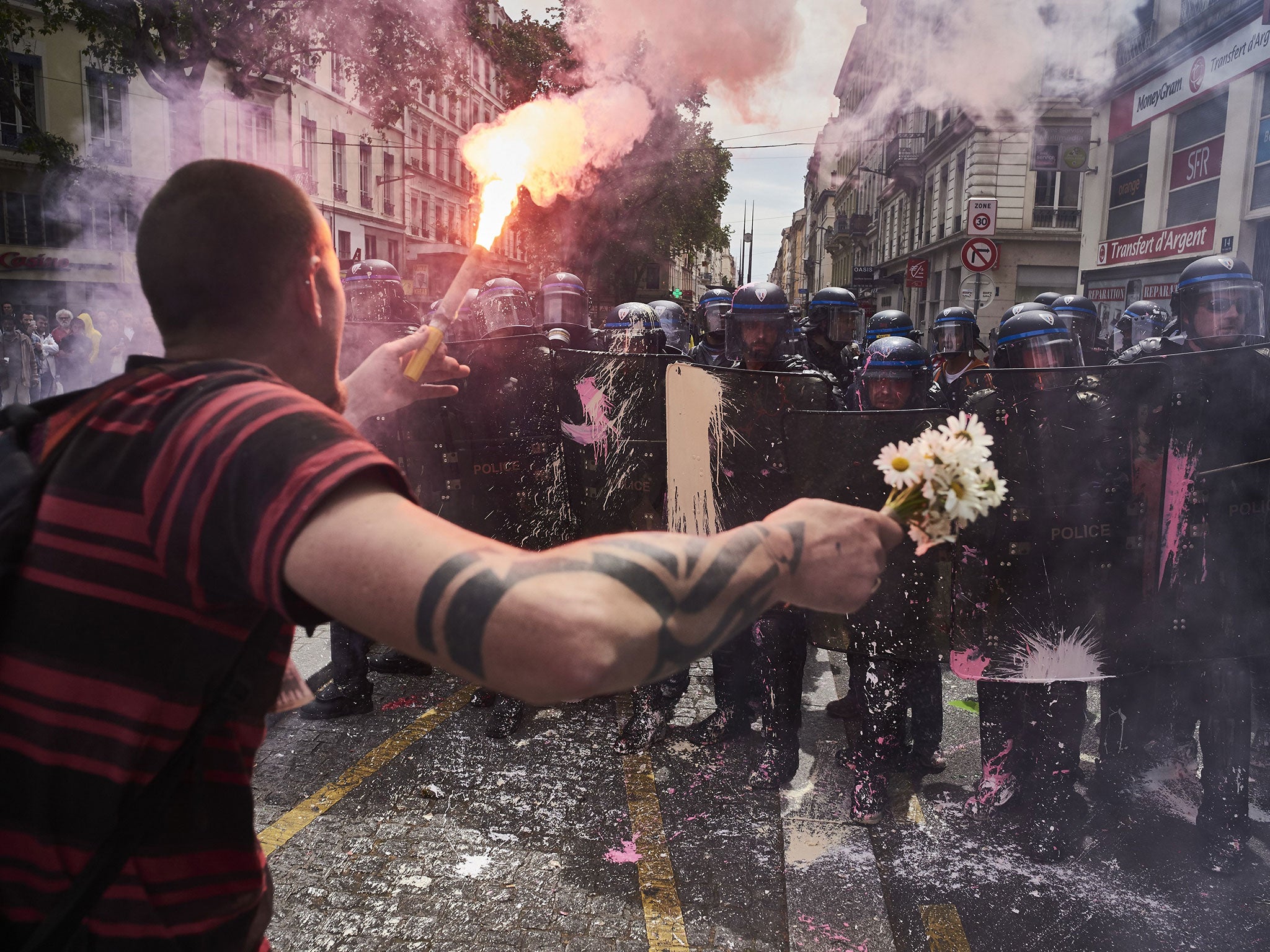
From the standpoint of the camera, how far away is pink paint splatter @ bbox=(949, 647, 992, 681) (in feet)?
12.7

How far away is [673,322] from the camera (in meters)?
9.97

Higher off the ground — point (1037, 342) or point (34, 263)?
point (34, 263)

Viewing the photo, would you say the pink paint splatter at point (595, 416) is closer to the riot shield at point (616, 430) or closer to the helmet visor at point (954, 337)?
the riot shield at point (616, 430)

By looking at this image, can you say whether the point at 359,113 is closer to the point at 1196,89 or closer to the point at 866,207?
the point at 1196,89

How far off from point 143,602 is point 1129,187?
2105cm

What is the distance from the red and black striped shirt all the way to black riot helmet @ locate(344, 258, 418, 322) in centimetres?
601

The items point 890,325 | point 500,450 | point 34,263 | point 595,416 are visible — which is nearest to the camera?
point 595,416

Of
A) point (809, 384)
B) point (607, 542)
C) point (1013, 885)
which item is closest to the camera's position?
point (607, 542)

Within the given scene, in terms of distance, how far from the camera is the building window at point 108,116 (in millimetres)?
16734

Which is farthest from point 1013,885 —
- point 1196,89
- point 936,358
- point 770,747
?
point 1196,89

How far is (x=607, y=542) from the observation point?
1014 millimetres

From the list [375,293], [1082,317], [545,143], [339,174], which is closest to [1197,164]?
[1082,317]

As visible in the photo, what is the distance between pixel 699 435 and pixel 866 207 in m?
36.6

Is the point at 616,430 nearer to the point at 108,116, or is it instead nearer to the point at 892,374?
the point at 892,374
